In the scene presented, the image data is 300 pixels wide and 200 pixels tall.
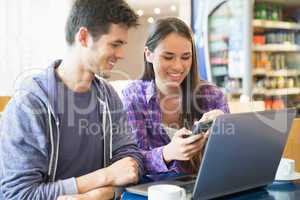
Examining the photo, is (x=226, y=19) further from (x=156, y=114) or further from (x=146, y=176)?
(x=146, y=176)

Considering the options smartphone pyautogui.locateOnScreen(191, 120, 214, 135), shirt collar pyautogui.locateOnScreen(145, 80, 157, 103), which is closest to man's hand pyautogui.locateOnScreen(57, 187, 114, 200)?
smartphone pyautogui.locateOnScreen(191, 120, 214, 135)

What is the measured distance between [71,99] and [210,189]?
16.8 inches

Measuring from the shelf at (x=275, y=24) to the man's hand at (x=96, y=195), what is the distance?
3.04 m

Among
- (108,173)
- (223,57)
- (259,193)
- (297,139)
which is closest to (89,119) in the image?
(108,173)

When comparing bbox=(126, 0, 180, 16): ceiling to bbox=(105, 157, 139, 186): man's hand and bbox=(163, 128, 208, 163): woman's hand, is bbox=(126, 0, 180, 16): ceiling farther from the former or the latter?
bbox=(105, 157, 139, 186): man's hand

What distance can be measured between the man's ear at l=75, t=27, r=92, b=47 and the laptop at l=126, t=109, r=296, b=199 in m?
0.40

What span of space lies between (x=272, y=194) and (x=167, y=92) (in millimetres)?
672

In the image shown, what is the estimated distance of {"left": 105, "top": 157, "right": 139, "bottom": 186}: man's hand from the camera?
96 centimetres

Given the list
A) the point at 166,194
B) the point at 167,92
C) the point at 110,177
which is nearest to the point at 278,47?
the point at 167,92

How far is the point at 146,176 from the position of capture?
113cm

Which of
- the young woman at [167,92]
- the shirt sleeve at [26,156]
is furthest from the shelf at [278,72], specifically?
the shirt sleeve at [26,156]

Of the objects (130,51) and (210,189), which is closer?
(210,189)

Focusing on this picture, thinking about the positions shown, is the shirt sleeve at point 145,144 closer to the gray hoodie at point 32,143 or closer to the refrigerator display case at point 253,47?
the gray hoodie at point 32,143

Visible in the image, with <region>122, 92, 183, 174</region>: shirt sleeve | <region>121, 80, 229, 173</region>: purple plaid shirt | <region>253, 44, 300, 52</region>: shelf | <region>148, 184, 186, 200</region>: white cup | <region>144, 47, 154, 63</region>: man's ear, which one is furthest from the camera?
<region>253, 44, 300, 52</region>: shelf
